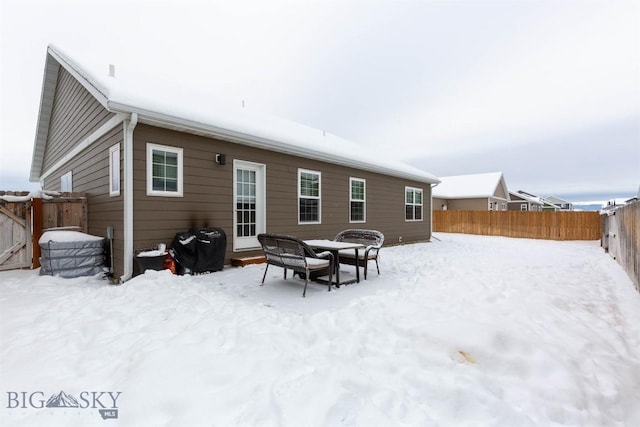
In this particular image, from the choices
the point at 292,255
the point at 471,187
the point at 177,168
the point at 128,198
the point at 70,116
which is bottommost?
Answer: the point at 292,255

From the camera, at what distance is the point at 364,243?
19.9ft

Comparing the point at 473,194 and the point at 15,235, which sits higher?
the point at 473,194

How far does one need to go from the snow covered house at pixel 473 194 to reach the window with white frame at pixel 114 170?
22.1 meters

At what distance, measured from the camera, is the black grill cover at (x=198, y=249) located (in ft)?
17.2

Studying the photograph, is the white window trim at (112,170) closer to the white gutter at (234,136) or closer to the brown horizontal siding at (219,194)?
the brown horizontal siding at (219,194)

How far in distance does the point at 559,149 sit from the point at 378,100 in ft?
55.1

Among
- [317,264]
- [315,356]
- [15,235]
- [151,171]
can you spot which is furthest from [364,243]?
[15,235]

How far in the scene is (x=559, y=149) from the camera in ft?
70.7

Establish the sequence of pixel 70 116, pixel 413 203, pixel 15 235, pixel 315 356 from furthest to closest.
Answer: pixel 413 203
pixel 70 116
pixel 15 235
pixel 315 356

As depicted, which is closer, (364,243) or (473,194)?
(364,243)

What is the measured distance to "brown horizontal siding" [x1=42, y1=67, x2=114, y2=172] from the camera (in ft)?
20.5

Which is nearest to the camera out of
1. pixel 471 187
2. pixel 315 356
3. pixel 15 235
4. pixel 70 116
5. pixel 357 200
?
pixel 315 356

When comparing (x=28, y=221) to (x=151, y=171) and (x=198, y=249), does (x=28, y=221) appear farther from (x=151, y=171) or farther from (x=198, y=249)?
(x=198, y=249)

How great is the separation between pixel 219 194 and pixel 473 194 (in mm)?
21837
